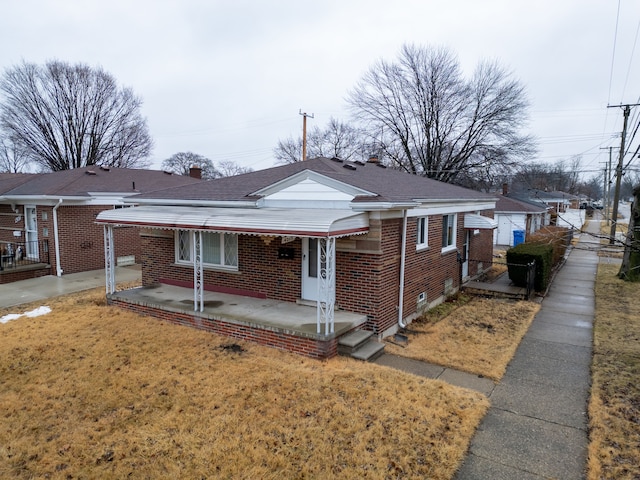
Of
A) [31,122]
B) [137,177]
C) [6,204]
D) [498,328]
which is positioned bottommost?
[498,328]

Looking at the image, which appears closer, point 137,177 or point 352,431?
point 352,431

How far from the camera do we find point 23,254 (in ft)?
53.5

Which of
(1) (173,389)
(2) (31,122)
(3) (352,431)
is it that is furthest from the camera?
(2) (31,122)

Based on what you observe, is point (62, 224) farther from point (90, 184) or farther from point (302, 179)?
point (302, 179)

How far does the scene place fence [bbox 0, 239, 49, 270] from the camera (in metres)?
15.1

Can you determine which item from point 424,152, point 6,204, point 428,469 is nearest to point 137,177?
point 6,204

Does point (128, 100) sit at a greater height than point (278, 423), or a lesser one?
greater

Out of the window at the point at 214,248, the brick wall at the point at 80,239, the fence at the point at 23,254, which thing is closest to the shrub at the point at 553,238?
the window at the point at 214,248

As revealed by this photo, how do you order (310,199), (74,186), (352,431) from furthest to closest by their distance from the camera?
1. (74,186)
2. (310,199)
3. (352,431)

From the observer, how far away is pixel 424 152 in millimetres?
31953

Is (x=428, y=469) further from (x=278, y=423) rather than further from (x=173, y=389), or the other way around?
(x=173, y=389)

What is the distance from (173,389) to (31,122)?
34.7 meters

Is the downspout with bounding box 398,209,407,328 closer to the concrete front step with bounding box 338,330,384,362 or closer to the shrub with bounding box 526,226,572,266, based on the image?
the concrete front step with bounding box 338,330,384,362

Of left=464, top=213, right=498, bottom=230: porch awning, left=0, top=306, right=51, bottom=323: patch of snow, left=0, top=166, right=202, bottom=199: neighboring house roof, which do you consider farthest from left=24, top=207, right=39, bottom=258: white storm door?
left=464, top=213, right=498, bottom=230: porch awning
